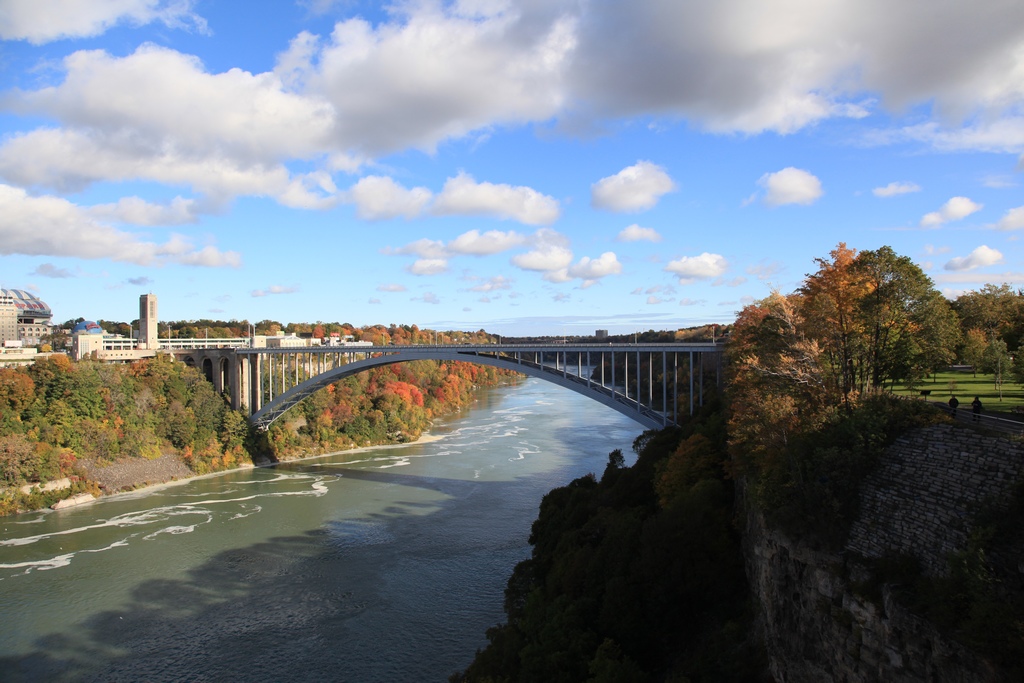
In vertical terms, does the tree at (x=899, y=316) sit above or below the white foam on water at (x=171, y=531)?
above

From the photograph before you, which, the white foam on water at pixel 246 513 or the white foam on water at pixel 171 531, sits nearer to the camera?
the white foam on water at pixel 171 531

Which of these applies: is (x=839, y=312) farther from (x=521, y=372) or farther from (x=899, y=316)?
(x=521, y=372)

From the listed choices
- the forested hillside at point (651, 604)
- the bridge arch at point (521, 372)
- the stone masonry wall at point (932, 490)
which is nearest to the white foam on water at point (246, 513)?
the bridge arch at point (521, 372)

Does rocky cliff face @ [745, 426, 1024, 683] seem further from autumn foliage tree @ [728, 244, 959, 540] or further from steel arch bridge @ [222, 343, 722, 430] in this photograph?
steel arch bridge @ [222, 343, 722, 430]

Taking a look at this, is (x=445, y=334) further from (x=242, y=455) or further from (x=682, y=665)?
(x=682, y=665)

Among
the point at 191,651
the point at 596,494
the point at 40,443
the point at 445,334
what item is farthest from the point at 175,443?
the point at 445,334

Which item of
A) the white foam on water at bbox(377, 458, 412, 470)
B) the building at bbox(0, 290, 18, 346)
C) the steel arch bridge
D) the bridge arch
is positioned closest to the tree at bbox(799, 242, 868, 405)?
the steel arch bridge

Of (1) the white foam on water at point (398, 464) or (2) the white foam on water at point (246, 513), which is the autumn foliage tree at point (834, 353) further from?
(1) the white foam on water at point (398, 464)
